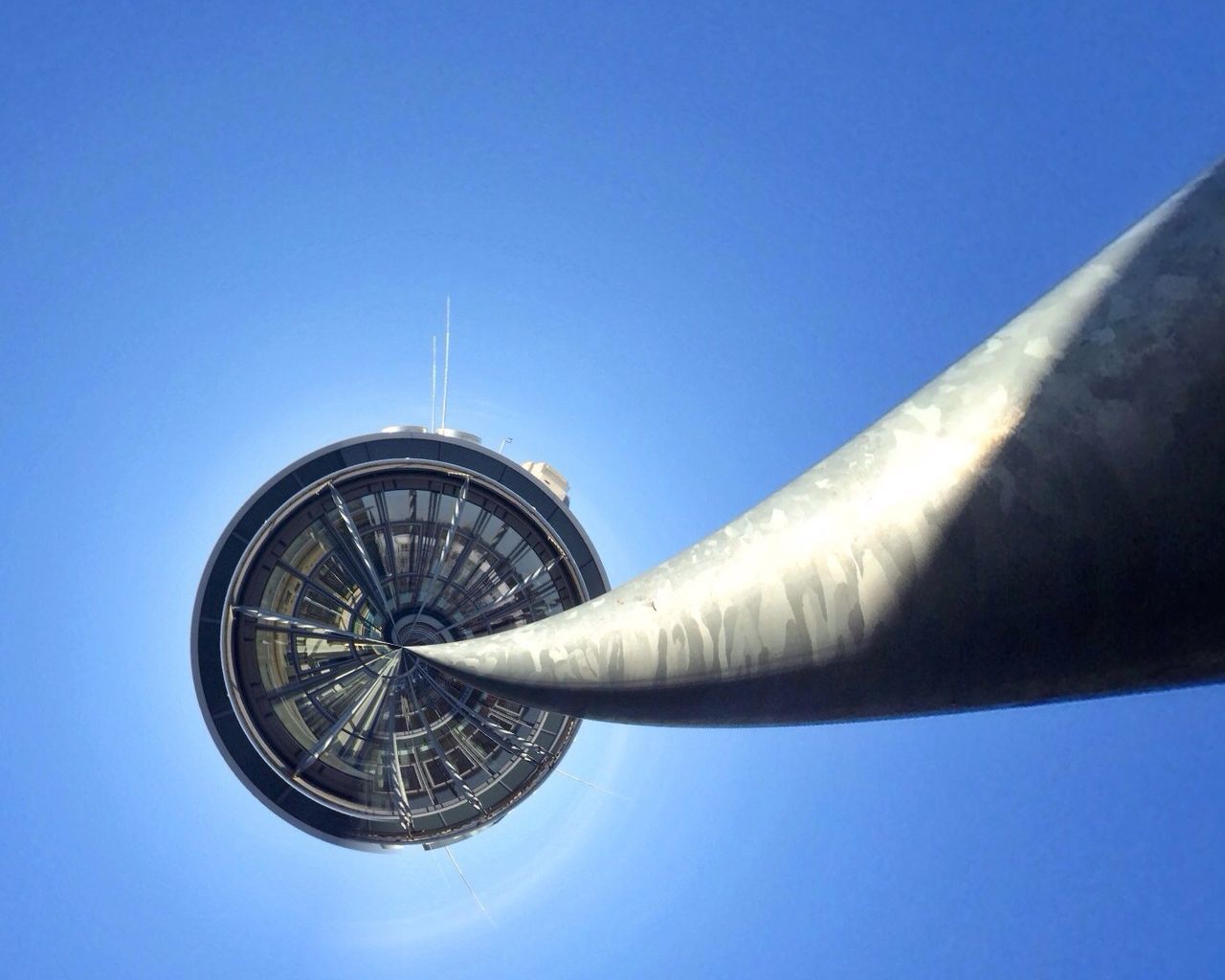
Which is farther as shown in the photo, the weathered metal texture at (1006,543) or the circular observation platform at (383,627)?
the circular observation platform at (383,627)

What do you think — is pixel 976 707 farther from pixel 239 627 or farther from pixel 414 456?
pixel 239 627

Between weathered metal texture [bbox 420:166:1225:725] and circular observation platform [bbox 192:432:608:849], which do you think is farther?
circular observation platform [bbox 192:432:608:849]

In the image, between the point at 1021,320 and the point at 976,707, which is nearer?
the point at 1021,320

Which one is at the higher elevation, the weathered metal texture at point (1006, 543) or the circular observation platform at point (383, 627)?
the circular observation platform at point (383, 627)

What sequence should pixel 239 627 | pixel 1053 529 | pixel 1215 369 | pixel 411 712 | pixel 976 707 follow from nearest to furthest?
pixel 1215 369
pixel 1053 529
pixel 976 707
pixel 239 627
pixel 411 712

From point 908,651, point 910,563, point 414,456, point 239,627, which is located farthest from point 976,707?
point 239,627

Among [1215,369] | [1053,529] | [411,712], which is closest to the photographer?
[1215,369]
